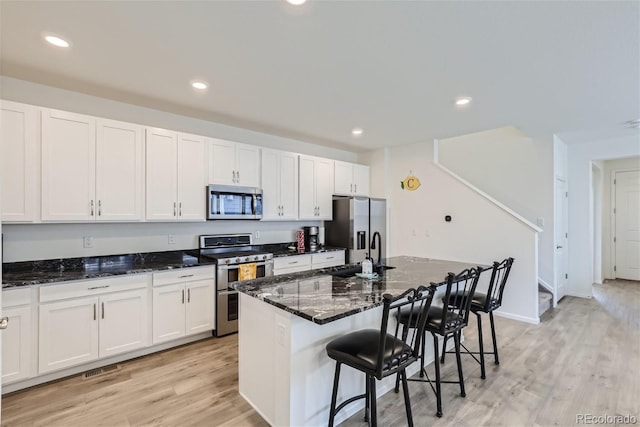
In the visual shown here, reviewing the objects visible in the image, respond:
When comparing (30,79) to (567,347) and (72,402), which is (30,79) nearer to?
(72,402)

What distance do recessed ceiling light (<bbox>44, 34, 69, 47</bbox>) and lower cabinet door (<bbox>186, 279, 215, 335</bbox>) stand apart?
2286mm

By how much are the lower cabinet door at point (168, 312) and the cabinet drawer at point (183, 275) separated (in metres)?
0.05

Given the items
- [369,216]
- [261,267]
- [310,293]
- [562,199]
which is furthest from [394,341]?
[562,199]

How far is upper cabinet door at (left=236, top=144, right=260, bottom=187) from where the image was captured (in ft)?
13.4

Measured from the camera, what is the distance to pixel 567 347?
341 centimetres

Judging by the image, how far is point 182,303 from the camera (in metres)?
3.31

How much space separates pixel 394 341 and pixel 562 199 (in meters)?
5.00

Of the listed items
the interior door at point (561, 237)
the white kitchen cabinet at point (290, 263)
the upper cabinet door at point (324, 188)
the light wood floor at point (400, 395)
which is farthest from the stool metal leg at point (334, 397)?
the interior door at point (561, 237)

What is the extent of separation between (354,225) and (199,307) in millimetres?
2572

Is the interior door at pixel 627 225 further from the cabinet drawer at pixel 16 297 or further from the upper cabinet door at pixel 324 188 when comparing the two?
the cabinet drawer at pixel 16 297

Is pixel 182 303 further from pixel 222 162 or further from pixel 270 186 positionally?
pixel 270 186

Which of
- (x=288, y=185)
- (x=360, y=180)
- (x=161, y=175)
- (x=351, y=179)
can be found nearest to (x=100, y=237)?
(x=161, y=175)

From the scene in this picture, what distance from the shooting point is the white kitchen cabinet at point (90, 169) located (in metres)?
2.82

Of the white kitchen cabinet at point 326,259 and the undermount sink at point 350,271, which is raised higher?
the undermount sink at point 350,271
